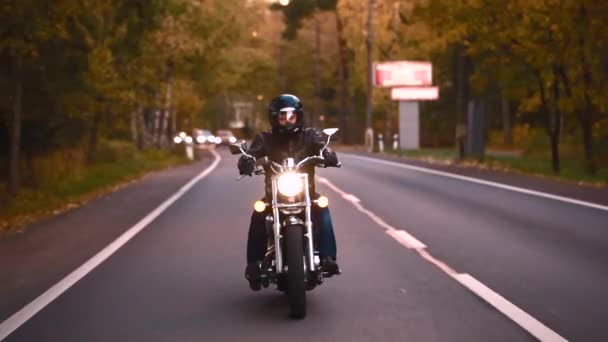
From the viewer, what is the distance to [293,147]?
25.8 feet

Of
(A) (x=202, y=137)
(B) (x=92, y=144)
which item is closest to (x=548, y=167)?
(B) (x=92, y=144)

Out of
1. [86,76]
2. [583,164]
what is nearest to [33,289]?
[86,76]

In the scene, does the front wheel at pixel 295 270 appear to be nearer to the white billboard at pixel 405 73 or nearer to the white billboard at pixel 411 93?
the white billboard at pixel 411 93

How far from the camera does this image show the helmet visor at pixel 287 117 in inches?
302

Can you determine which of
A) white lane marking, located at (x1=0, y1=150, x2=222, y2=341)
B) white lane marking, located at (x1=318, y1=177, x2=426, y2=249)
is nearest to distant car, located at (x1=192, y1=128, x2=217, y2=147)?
white lane marking, located at (x1=318, y1=177, x2=426, y2=249)

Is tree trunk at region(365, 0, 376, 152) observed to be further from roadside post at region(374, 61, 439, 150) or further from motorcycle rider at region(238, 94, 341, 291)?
motorcycle rider at region(238, 94, 341, 291)

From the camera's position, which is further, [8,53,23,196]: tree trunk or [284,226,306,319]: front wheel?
[8,53,23,196]: tree trunk

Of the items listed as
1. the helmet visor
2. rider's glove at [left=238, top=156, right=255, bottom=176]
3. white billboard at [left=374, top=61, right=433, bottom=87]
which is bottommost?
rider's glove at [left=238, top=156, right=255, bottom=176]

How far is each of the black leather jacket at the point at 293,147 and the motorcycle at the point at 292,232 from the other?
0.14m

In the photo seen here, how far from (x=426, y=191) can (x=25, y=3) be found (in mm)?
9512

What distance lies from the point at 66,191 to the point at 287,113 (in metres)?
14.7

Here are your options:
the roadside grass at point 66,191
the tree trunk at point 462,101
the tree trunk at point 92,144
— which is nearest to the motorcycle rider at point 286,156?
the roadside grass at point 66,191

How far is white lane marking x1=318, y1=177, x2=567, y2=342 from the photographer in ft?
22.2

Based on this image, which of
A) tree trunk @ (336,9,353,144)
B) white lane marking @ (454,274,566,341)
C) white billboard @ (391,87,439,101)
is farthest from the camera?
tree trunk @ (336,9,353,144)
